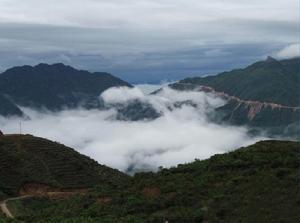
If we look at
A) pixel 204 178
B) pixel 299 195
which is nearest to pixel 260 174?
pixel 204 178

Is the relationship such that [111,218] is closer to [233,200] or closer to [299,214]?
[233,200]

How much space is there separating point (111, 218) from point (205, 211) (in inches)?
299

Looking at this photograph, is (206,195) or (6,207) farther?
(6,207)

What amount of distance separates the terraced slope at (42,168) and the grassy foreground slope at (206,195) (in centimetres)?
1279

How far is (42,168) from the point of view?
300 ft

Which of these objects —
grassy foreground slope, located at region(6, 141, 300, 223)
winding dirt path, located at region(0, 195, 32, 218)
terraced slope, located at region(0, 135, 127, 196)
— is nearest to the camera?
grassy foreground slope, located at region(6, 141, 300, 223)

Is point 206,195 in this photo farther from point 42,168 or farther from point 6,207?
point 42,168

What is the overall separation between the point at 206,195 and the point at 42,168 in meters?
40.4

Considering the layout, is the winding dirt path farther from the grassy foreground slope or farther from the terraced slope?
the terraced slope

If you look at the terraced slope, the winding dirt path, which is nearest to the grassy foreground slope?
the winding dirt path

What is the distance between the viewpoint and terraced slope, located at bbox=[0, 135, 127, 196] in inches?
3428

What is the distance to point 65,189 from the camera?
86188 millimetres

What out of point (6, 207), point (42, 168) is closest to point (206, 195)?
point (6, 207)

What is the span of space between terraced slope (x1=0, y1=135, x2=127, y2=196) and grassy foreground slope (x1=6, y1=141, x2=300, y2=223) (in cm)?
1279
